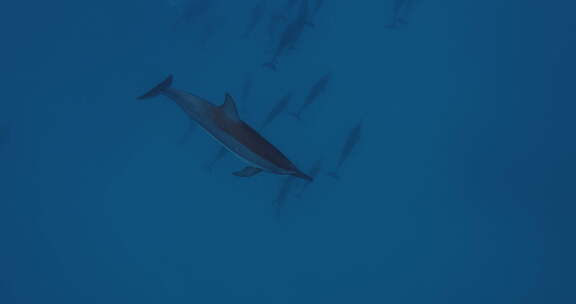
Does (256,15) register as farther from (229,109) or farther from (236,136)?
(236,136)

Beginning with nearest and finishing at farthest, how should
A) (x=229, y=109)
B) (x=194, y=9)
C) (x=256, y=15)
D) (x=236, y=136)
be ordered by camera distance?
1. (x=236, y=136)
2. (x=229, y=109)
3. (x=256, y=15)
4. (x=194, y=9)

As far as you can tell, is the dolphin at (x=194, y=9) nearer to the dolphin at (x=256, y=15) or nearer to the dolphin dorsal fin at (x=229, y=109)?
the dolphin at (x=256, y=15)

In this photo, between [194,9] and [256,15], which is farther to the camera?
[194,9]

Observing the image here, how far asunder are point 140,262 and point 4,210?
435 cm

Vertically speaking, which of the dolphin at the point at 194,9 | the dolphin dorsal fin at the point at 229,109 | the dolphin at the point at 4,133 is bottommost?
the dolphin at the point at 4,133

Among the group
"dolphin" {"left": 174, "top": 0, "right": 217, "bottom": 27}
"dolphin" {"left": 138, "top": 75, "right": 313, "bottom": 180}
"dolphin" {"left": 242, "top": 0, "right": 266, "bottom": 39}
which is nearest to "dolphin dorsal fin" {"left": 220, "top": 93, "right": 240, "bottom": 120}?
"dolphin" {"left": 138, "top": 75, "right": 313, "bottom": 180}

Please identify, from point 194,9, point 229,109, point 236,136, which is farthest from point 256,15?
point 236,136

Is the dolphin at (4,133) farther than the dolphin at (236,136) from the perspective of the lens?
Yes

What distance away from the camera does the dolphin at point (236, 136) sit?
2150mm

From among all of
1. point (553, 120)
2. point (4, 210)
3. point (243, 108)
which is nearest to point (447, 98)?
point (553, 120)

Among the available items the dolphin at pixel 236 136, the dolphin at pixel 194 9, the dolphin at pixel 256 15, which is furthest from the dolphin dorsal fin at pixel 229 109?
the dolphin at pixel 194 9

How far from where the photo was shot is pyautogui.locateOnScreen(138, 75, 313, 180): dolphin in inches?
84.7

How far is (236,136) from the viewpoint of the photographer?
2164 millimetres

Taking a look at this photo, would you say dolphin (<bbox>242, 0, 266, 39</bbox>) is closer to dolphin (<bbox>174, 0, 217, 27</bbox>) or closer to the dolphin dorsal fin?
dolphin (<bbox>174, 0, 217, 27</bbox>)
